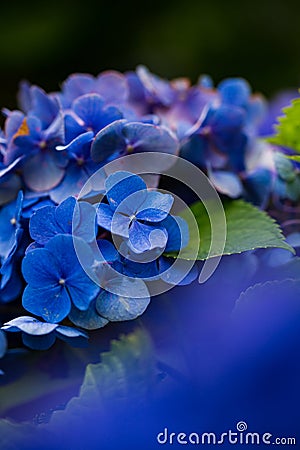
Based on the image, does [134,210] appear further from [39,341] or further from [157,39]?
[157,39]

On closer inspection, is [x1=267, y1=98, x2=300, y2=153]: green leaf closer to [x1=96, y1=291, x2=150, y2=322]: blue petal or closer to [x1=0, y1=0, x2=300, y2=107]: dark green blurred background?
[x1=96, y1=291, x2=150, y2=322]: blue petal

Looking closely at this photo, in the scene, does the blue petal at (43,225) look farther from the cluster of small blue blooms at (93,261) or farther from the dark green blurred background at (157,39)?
the dark green blurred background at (157,39)

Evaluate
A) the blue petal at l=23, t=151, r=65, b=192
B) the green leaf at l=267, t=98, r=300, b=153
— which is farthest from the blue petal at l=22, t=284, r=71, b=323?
the green leaf at l=267, t=98, r=300, b=153

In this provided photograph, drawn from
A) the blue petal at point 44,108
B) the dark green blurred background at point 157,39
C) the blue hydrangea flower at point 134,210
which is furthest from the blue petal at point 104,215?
the dark green blurred background at point 157,39

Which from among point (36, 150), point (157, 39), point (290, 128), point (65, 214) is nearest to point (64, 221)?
point (65, 214)

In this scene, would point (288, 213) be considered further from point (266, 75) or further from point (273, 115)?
point (266, 75)

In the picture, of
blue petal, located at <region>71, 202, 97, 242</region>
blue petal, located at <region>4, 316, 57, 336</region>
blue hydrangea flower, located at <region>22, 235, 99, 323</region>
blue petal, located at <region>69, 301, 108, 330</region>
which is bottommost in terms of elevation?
blue petal, located at <region>4, 316, 57, 336</region>
